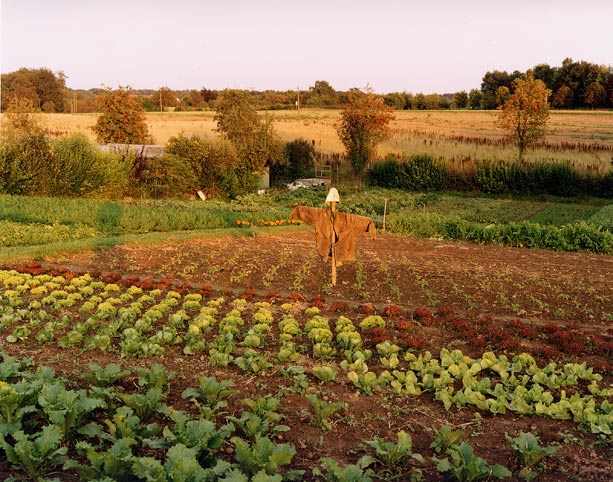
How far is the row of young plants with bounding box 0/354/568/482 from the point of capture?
4574 mm

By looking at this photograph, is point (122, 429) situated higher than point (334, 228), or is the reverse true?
point (334, 228)

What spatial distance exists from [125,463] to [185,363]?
7.45 ft

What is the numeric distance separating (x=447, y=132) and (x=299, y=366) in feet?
124

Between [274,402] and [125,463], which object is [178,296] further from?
[125,463]

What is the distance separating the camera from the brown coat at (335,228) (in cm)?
945

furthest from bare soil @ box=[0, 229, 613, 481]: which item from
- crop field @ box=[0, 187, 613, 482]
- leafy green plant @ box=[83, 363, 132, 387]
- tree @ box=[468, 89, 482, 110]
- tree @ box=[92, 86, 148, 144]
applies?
tree @ box=[468, 89, 482, 110]

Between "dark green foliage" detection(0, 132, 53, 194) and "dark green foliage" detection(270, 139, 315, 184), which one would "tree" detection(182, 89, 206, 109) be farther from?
"dark green foliage" detection(0, 132, 53, 194)

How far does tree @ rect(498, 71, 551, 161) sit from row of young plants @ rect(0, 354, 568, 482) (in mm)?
27515

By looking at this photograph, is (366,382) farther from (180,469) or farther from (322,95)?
(322,95)

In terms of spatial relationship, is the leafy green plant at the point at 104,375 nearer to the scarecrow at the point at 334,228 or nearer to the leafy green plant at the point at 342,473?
the leafy green plant at the point at 342,473

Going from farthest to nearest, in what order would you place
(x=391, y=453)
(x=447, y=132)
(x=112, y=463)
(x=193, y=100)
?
1. (x=193, y=100)
2. (x=447, y=132)
3. (x=391, y=453)
4. (x=112, y=463)

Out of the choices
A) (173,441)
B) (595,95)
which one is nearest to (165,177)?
(173,441)

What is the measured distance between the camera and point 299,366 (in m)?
6.66

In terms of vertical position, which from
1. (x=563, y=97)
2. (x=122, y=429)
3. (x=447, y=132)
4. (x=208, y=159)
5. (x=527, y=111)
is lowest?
(x=122, y=429)
